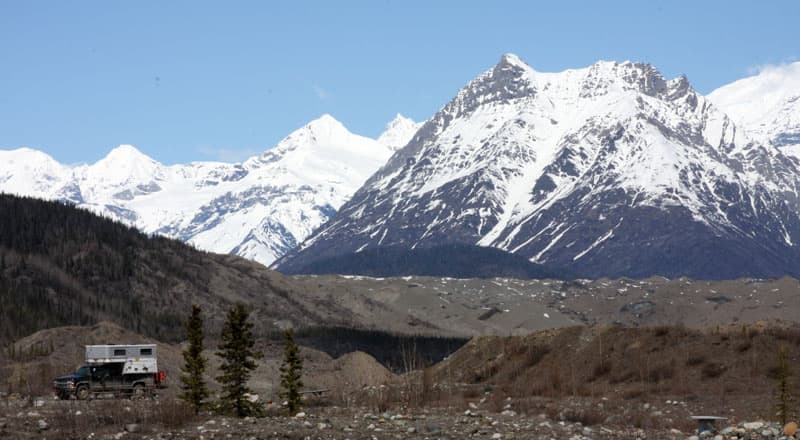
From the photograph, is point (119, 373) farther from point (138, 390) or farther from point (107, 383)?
A: point (138, 390)

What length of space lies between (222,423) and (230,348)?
16.7 ft

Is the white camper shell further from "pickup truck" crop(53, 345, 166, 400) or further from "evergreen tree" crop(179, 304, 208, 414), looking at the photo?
"evergreen tree" crop(179, 304, 208, 414)

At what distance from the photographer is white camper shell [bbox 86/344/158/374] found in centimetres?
7694

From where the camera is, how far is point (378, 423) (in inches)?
1951

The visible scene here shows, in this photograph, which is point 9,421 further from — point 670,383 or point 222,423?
point 670,383

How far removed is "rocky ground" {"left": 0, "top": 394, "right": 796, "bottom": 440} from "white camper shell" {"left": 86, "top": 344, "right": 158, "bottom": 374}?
17.5 m

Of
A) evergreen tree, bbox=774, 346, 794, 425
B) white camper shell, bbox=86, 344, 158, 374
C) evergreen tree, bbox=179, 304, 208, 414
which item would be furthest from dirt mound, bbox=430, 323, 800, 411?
evergreen tree, bbox=179, 304, 208, 414

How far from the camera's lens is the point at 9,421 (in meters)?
49.4

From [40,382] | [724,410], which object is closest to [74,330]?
[40,382]

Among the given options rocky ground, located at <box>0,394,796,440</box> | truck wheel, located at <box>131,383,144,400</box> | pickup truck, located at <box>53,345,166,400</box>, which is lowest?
rocky ground, located at <box>0,394,796,440</box>

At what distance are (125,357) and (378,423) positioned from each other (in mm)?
32729

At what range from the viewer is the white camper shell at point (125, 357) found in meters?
76.9

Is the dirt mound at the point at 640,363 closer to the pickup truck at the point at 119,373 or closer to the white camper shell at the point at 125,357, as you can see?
the pickup truck at the point at 119,373

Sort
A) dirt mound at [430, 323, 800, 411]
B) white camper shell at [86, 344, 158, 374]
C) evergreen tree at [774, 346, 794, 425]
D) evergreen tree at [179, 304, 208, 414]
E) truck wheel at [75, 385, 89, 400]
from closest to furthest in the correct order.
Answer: evergreen tree at [774, 346, 794, 425], evergreen tree at [179, 304, 208, 414], dirt mound at [430, 323, 800, 411], truck wheel at [75, 385, 89, 400], white camper shell at [86, 344, 158, 374]
